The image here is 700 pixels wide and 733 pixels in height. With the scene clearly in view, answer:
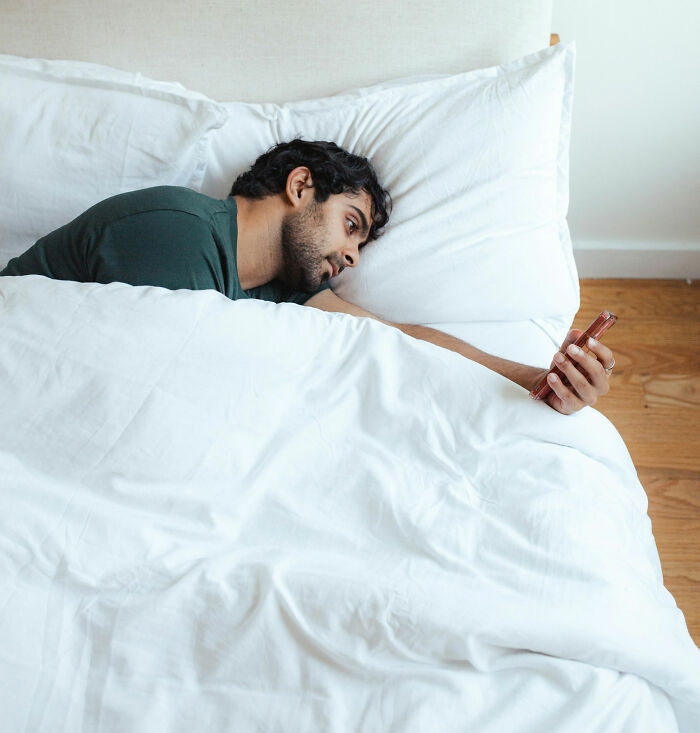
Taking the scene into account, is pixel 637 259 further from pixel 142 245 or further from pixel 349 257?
pixel 142 245

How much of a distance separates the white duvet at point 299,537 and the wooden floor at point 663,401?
0.48 meters

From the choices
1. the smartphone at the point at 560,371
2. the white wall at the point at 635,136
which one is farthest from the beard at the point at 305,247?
the white wall at the point at 635,136

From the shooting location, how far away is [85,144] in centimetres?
131

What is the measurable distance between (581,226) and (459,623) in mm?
1479

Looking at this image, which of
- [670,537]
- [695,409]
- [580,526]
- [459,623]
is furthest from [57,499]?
[695,409]

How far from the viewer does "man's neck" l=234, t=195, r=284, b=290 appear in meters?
1.30

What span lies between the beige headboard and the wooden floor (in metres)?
0.78

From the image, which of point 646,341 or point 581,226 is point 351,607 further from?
point 581,226

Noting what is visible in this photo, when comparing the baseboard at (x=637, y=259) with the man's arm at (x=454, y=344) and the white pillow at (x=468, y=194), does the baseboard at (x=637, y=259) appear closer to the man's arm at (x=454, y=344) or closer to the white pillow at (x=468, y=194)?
the white pillow at (x=468, y=194)

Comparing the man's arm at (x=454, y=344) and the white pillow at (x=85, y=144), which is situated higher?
the white pillow at (x=85, y=144)

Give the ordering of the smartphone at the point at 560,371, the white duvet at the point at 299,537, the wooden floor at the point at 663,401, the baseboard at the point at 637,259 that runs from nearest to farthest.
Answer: the white duvet at the point at 299,537 → the smartphone at the point at 560,371 → the wooden floor at the point at 663,401 → the baseboard at the point at 637,259

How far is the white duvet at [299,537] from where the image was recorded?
0.72 meters

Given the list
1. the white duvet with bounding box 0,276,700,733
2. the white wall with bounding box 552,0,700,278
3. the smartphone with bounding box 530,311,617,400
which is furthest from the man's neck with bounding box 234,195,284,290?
the white wall with bounding box 552,0,700,278

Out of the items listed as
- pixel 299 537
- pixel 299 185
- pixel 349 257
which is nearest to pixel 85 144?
pixel 299 185
